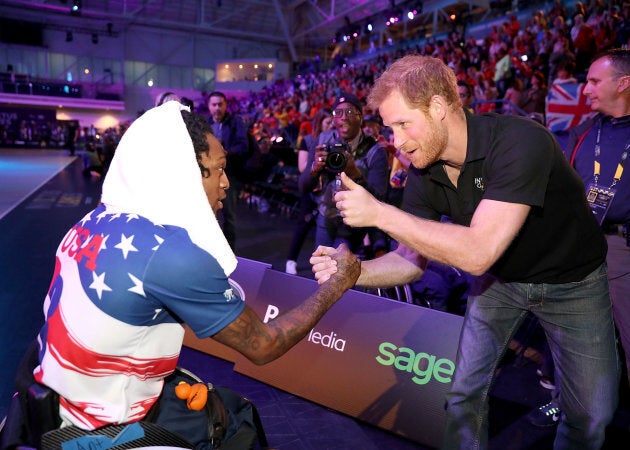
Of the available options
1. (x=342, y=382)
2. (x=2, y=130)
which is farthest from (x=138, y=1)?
(x=342, y=382)

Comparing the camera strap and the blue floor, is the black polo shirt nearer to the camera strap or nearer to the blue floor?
the blue floor

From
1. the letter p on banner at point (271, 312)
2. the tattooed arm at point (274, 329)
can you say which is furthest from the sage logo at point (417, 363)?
the tattooed arm at point (274, 329)

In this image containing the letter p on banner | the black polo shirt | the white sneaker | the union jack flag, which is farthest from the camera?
the union jack flag

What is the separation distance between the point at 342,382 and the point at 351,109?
7.98 feet

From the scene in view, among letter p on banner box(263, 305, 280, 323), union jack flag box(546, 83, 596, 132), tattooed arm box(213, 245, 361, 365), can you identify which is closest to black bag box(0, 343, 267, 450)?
tattooed arm box(213, 245, 361, 365)

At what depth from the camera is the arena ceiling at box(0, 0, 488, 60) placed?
29766 mm

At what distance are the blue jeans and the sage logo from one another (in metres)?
0.46

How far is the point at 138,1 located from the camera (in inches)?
1218

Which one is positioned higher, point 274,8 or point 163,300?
point 274,8

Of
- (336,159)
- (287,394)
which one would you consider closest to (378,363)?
(287,394)

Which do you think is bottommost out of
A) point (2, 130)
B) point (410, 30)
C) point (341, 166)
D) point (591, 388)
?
point (2, 130)

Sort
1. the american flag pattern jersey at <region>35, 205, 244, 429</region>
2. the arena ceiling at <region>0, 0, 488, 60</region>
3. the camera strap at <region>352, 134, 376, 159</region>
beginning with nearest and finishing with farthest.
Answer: the american flag pattern jersey at <region>35, 205, 244, 429</region> → the camera strap at <region>352, 134, 376, 159</region> → the arena ceiling at <region>0, 0, 488, 60</region>

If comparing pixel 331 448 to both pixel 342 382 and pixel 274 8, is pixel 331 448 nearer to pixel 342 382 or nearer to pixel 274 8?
pixel 342 382

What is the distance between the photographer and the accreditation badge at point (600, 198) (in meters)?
2.92
